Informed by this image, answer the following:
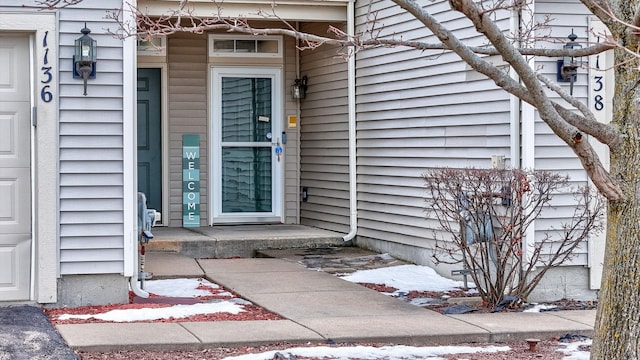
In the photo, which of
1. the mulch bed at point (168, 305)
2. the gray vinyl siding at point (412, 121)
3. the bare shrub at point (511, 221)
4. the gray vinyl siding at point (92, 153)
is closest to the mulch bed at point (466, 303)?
the bare shrub at point (511, 221)

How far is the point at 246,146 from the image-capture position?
14031mm

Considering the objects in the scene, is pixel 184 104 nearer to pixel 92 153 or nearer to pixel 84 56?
pixel 92 153

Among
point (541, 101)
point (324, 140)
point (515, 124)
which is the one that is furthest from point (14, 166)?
point (324, 140)

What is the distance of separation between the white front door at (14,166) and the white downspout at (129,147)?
2.63ft

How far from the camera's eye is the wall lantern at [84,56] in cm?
825

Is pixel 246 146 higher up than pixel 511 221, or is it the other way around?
pixel 246 146

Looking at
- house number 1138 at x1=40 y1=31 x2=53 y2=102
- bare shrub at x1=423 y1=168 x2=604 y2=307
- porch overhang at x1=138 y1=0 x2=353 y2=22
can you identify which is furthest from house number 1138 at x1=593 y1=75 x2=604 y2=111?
house number 1138 at x1=40 y1=31 x2=53 y2=102

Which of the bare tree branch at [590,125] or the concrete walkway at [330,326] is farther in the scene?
the concrete walkway at [330,326]

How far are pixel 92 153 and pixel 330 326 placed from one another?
8.57 ft

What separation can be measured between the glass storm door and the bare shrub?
5427mm

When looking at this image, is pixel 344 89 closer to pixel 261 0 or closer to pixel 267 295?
pixel 261 0

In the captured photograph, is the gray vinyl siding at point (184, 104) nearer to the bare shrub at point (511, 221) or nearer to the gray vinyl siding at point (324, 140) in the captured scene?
the gray vinyl siding at point (324, 140)

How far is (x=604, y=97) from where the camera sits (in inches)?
356

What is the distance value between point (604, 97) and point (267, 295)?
359 centimetres
